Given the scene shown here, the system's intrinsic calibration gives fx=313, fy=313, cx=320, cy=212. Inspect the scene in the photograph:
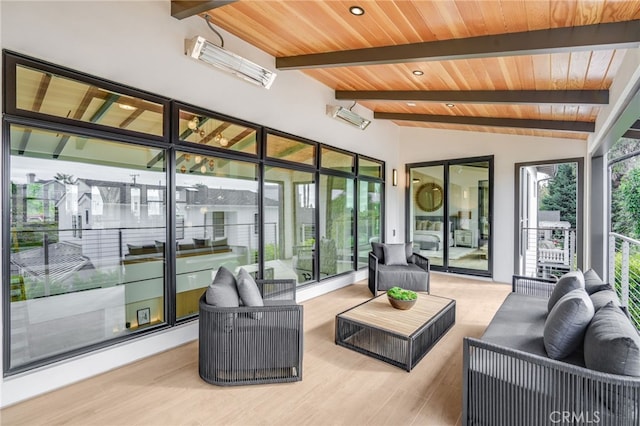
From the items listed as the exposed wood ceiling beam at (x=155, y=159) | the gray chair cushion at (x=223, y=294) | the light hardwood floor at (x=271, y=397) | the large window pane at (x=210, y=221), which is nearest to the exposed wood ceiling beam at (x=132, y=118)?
the exposed wood ceiling beam at (x=155, y=159)

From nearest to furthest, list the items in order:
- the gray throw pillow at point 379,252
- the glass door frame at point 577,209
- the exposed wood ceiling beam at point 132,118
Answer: the exposed wood ceiling beam at point 132,118
the glass door frame at point 577,209
the gray throw pillow at point 379,252

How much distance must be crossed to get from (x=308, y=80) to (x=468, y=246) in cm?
461

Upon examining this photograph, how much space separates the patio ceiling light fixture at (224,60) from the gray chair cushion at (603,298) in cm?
377

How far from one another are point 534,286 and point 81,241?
4.77 meters

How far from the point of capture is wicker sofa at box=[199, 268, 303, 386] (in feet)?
8.29

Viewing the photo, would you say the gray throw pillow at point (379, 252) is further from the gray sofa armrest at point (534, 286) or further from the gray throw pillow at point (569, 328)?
the gray throw pillow at point (569, 328)

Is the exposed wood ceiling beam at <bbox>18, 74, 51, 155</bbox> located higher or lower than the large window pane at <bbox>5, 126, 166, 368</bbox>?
higher

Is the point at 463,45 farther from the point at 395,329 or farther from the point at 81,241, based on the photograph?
the point at 81,241

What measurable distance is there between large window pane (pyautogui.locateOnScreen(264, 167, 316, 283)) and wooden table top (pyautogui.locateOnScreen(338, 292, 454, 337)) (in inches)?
57.7

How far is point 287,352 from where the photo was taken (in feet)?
8.60

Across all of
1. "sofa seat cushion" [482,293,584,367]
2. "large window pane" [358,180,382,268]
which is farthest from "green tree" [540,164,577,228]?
"sofa seat cushion" [482,293,584,367]

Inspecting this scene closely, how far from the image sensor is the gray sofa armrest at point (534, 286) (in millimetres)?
3678

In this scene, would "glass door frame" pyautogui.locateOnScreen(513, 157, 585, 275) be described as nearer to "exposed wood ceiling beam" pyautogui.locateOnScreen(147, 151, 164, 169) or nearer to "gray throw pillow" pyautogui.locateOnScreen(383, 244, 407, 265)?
"gray throw pillow" pyautogui.locateOnScreen(383, 244, 407, 265)

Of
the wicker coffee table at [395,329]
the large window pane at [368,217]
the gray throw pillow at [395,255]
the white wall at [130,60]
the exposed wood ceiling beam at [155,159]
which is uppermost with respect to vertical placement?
Result: the white wall at [130,60]
